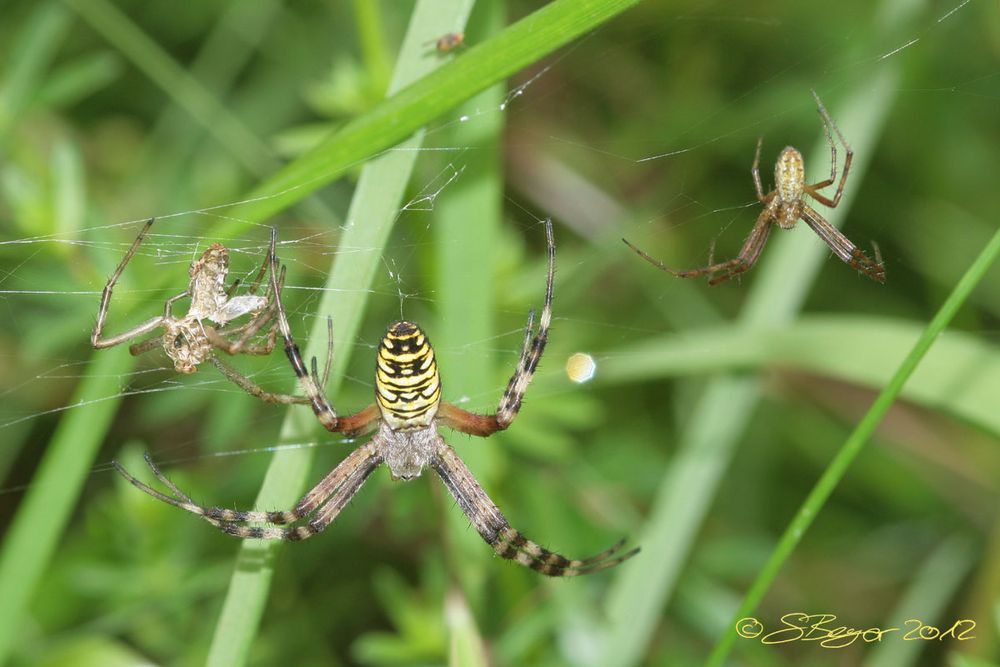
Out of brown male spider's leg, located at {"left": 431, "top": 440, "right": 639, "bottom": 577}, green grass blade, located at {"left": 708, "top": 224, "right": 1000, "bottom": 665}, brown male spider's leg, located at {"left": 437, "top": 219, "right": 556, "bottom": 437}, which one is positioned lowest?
green grass blade, located at {"left": 708, "top": 224, "right": 1000, "bottom": 665}

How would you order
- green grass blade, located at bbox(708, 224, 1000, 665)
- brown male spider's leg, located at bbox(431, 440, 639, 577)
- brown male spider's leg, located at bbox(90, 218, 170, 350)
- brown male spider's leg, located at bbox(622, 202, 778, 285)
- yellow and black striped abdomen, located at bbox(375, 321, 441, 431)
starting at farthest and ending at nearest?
1. brown male spider's leg, located at bbox(622, 202, 778, 285)
2. brown male spider's leg, located at bbox(431, 440, 639, 577)
3. brown male spider's leg, located at bbox(90, 218, 170, 350)
4. yellow and black striped abdomen, located at bbox(375, 321, 441, 431)
5. green grass blade, located at bbox(708, 224, 1000, 665)

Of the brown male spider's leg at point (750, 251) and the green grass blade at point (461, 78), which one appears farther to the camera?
the brown male spider's leg at point (750, 251)

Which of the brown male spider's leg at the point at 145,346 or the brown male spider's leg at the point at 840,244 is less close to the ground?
the brown male spider's leg at the point at 840,244

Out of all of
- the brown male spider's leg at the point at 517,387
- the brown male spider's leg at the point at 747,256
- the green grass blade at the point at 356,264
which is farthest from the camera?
the brown male spider's leg at the point at 747,256

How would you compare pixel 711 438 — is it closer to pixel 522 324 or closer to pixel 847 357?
pixel 847 357

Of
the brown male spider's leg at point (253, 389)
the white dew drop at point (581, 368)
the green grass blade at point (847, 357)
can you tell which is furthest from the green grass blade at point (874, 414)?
the brown male spider's leg at point (253, 389)

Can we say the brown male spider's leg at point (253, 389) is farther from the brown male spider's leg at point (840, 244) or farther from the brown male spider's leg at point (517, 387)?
the brown male spider's leg at point (840, 244)

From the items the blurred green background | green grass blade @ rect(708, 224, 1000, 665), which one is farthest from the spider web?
green grass blade @ rect(708, 224, 1000, 665)

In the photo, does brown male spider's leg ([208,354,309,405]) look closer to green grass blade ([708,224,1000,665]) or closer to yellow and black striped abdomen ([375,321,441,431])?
yellow and black striped abdomen ([375,321,441,431])
